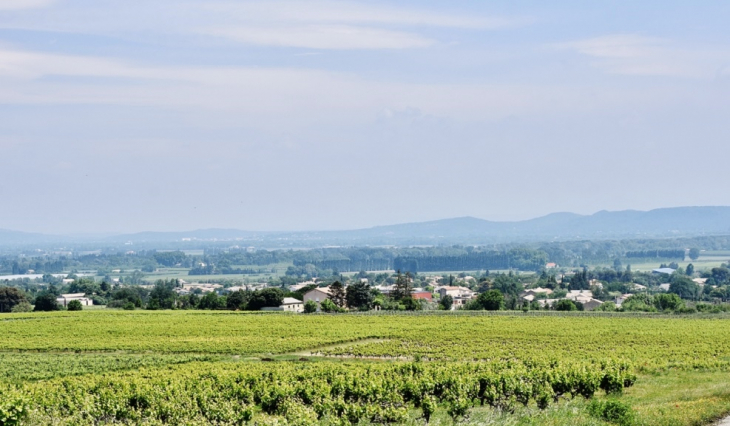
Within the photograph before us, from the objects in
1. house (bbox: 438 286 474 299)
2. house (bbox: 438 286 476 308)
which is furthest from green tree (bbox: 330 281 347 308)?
house (bbox: 438 286 474 299)

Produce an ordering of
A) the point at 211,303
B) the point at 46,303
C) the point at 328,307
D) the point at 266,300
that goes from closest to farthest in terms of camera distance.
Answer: the point at 328,307 → the point at 266,300 → the point at 46,303 → the point at 211,303

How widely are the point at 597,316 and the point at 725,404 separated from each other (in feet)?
192

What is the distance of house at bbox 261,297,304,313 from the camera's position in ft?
327

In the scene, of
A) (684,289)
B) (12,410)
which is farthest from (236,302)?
(684,289)

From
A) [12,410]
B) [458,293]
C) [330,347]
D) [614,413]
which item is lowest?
[458,293]

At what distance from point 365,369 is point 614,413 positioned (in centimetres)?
1587

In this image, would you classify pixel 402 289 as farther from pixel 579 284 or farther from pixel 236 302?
pixel 579 284

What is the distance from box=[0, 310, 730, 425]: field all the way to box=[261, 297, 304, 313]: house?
21.0 metres

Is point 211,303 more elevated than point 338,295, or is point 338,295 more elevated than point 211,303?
point 338,295

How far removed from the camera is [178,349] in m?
52.3

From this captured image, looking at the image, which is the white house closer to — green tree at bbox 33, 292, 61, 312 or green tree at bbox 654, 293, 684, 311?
green tree at bbox 33, 292, 61, 312

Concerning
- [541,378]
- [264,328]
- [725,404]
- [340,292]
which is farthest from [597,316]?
[725,404]

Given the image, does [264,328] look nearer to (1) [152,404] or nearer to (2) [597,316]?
(2) [597,316]

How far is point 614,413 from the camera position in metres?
21.1
